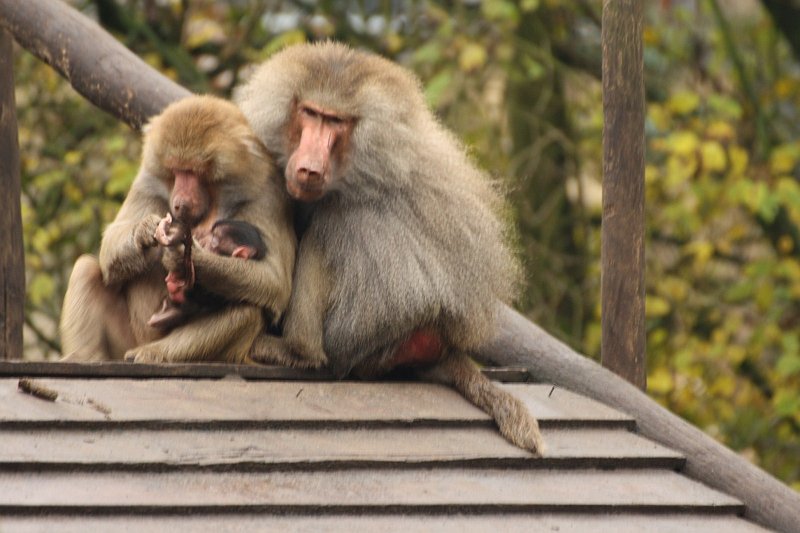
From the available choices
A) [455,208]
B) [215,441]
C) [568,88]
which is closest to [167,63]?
[568,88]

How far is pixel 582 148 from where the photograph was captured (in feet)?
Result: 27.6

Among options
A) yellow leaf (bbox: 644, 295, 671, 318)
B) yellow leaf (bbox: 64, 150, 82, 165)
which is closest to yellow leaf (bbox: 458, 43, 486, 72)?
yellow leaf (bbox: 644, 295, 671, 318)

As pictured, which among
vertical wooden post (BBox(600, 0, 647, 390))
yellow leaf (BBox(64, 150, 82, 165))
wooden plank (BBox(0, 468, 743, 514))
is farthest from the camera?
yellow leaf (BBox(64, 150, 82, 165))

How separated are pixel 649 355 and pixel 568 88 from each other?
164 cm

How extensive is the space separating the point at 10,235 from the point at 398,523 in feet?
7.35

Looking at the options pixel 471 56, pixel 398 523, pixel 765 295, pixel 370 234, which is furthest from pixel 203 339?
pixel 765 295

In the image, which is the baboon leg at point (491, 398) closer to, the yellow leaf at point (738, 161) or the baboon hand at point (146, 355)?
the baboon hand at point (146, 355)

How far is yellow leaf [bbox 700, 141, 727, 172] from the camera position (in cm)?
762

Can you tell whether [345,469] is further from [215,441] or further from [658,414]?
[658,414]

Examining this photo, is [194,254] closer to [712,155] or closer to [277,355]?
[277,355]

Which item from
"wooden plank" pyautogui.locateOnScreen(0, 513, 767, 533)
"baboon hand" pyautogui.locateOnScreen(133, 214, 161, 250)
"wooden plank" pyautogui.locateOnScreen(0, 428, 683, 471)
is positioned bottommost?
"wooden plank" pyautogui.locateOnScreen(0, 513, 767, 533)

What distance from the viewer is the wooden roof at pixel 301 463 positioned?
3.21 m

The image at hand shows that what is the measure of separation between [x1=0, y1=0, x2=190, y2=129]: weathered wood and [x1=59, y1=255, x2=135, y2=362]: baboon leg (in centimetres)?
106

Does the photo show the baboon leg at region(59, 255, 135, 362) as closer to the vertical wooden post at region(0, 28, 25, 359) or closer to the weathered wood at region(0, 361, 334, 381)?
the weathered wood at region(0, 361, 334, 381)
